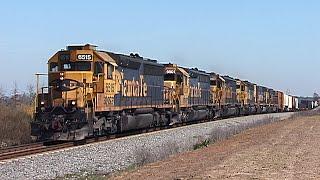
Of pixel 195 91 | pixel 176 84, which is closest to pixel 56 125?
pixel 176 84

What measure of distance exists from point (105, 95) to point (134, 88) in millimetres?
4878

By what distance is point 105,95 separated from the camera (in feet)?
83.6

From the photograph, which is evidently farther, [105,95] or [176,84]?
[176,84]

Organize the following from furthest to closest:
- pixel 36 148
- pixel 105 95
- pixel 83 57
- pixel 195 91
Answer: pixel 195 91, pixel 105 95, pixel 83 57, pixel 36 148

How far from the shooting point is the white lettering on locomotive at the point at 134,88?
94.0 feet

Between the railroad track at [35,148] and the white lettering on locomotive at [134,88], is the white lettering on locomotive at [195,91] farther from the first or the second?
the railroad track at [35,148]

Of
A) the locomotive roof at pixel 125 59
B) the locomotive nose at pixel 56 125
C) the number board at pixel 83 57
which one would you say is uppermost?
the locomotive roof at pixel 125 59

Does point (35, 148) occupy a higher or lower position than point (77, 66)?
lower

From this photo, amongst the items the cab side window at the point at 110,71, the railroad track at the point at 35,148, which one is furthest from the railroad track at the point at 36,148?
the cab side window at the point at 110,71

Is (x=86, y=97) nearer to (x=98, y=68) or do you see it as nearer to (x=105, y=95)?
(x=105, y=95)

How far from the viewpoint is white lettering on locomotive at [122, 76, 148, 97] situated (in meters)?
28.7

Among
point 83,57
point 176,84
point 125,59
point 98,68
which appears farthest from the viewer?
point 176,84

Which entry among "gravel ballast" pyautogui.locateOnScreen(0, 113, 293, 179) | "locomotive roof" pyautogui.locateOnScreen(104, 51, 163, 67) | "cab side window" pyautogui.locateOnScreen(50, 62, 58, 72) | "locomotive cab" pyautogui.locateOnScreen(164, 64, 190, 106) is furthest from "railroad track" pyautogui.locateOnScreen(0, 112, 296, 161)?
"locomotive cab" pyautogui.locateOnScreen(164, 64, 190, 106)

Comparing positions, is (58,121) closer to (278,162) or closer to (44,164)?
(44,164)
